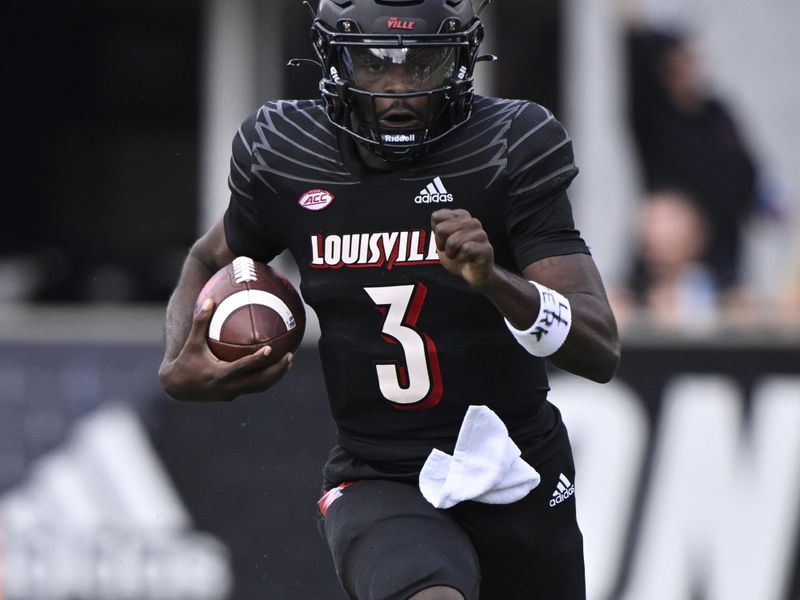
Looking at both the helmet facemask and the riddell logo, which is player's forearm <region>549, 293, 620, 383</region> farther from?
the riddell logo

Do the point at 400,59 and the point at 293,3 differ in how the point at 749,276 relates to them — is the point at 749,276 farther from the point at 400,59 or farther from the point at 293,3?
the point at 400,59

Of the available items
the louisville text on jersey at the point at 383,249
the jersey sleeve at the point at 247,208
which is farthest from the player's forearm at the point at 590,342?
the jersey sleeve at the point at 247,208

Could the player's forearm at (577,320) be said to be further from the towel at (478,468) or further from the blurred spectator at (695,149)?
the blurred spectator at (695,149)

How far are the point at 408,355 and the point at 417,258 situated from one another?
267mm

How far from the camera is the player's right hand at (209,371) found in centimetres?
418

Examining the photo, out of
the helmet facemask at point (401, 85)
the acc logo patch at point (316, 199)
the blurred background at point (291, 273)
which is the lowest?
the blurred background at point (291, 273)

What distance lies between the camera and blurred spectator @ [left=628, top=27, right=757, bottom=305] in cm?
971

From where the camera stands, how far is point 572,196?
36.8 feet

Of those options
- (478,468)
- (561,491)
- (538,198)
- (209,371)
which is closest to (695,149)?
(561,491)

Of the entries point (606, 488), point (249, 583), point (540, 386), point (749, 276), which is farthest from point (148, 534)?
point (749, 276)

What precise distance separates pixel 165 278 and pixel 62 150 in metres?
1.45

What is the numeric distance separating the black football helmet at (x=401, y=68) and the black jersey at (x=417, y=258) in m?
0.11

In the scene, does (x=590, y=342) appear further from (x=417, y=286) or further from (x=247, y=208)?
(x=247, y=208)

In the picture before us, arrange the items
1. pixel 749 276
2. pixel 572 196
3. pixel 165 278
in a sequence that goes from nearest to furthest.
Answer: pixel 749 276 → pixel 572 196 → pixel 165 278
